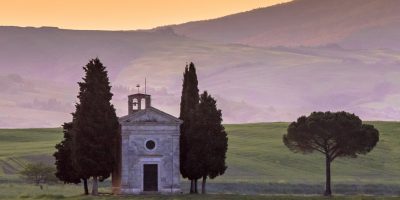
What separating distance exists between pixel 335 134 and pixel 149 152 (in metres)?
17.7

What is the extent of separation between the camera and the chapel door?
10019 cm

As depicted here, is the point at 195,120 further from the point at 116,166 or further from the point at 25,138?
the point at 25,138

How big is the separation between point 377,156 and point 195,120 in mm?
55936

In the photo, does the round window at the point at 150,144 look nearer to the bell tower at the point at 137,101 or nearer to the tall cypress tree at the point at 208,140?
the tall cypress tree at the point at 208,140

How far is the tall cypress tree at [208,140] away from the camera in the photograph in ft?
330

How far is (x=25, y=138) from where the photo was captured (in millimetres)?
194000

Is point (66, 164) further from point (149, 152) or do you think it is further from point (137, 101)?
point (137, 101)

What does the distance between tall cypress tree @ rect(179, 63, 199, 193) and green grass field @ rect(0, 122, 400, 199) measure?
10.5 metres

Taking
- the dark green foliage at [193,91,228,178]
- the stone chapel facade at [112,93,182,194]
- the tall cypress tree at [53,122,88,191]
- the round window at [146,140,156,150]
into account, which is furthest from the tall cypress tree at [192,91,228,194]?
the tall cypress tree at [53,122,88,191]

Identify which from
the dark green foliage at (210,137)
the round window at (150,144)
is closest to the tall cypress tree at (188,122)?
the dark green foliage at (210,137)

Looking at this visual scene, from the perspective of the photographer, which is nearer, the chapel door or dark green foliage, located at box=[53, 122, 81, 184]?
the chapel door

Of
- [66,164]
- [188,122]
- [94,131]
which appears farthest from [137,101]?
[94,131]

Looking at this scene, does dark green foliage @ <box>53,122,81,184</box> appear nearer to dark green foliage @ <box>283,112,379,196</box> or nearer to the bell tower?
the bell tower

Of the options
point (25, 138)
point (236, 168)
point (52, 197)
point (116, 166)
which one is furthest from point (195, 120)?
point (25, 138)
